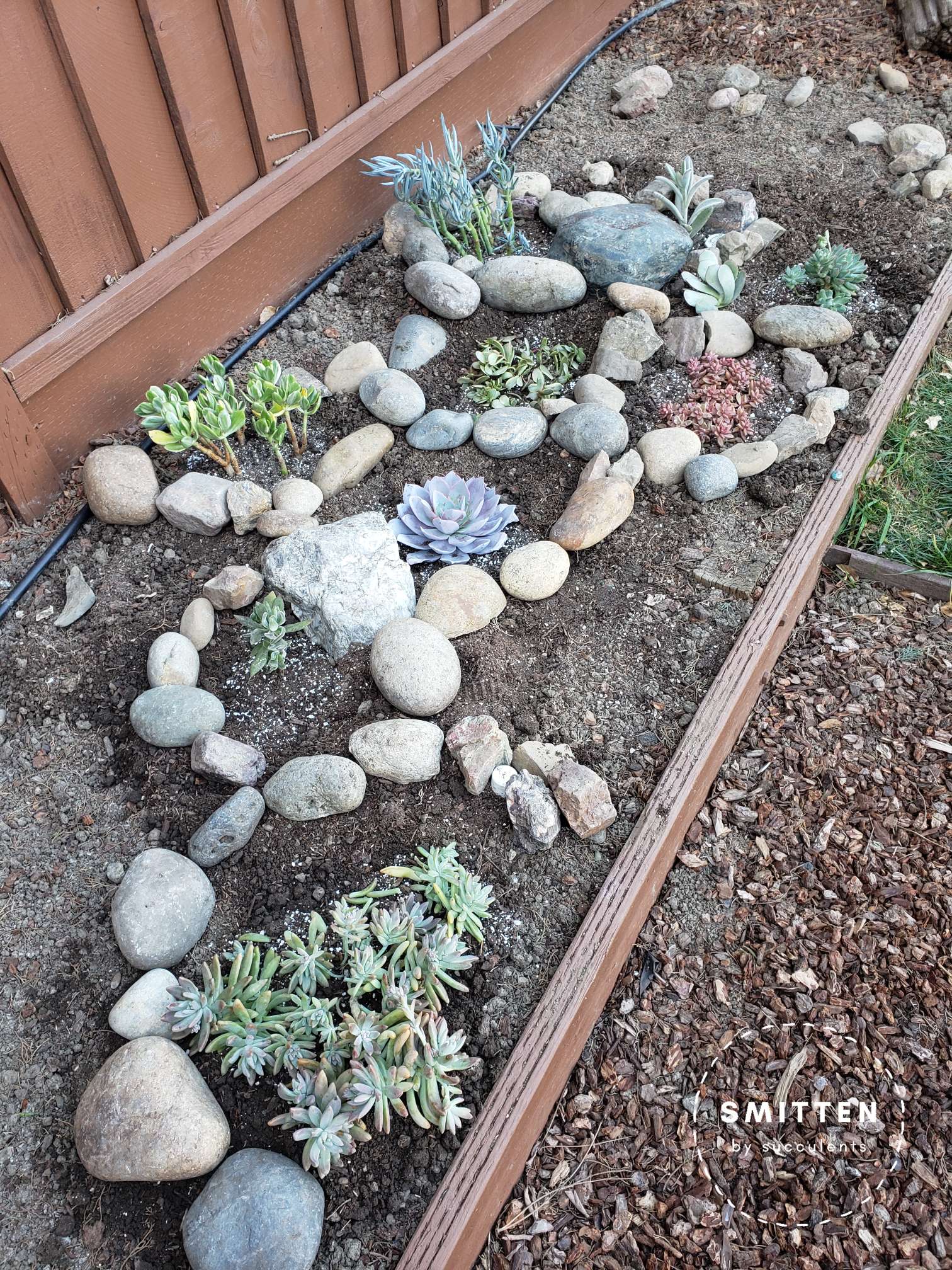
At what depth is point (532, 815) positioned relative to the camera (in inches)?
79.1

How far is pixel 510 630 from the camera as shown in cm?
243

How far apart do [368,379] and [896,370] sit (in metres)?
1.78

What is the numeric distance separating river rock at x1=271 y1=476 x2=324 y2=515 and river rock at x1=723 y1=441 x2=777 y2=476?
1266 mm

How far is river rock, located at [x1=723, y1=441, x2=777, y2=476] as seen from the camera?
2.78 m

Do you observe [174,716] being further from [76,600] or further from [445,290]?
[445,290]

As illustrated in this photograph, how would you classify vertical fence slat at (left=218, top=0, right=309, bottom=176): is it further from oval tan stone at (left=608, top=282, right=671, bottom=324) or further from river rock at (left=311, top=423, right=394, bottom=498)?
oval tan stone at (left=608, top=282, right=671, bottom=324)

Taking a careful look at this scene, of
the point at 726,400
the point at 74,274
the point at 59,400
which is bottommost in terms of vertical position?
the point at 726,400

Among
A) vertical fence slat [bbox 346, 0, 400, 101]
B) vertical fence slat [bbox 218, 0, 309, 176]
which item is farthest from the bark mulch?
vertical fence slat [bbox 346, 0, 400, 101]

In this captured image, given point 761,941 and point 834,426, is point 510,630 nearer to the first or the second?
point 761,941

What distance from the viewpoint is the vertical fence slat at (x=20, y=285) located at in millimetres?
2445

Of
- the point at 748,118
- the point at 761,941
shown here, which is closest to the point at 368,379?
the point at 761,941

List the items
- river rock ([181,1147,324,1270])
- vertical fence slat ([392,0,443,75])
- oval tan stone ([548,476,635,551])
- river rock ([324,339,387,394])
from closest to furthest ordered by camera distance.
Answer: river rock ([181,1147,324,1270]) < oval tan stone ([548,476,635,551]) < river rock ([324,339,387,394]) < vertical fence slat ([392,0,443,75])

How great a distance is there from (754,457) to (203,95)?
2.06 meters

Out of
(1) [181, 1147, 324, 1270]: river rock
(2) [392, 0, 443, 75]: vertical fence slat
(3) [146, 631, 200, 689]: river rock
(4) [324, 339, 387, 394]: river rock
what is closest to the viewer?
(1) [181, 1147, 324, 1270]: river rock
